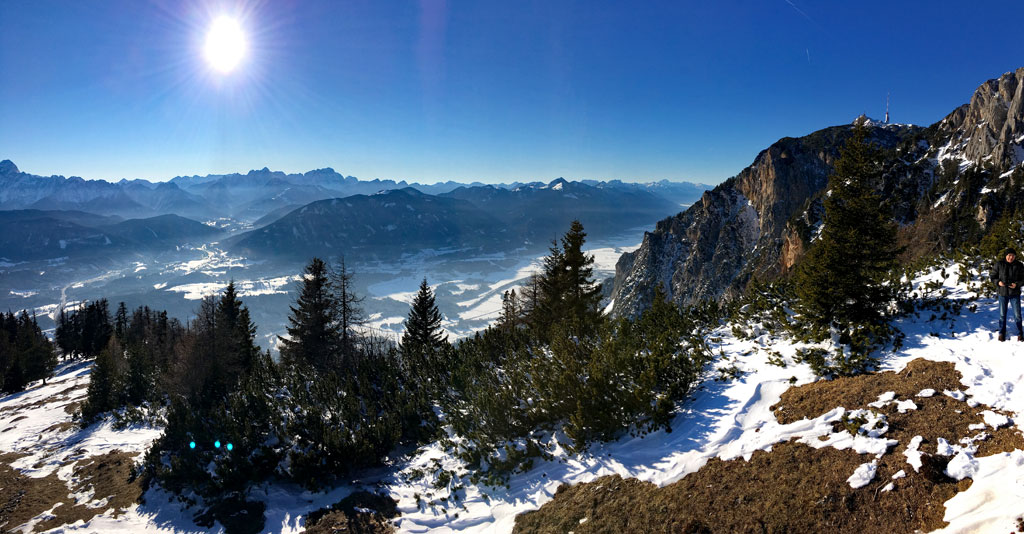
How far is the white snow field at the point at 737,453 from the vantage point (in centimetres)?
592

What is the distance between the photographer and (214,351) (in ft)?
76.1

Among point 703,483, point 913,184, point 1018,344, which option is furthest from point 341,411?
point 913,184

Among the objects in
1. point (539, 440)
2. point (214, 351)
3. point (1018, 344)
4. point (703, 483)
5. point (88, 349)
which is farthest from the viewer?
point (88, 349)

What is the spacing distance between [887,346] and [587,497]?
8.59m

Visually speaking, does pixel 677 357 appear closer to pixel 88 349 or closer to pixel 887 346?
pixel 887 346

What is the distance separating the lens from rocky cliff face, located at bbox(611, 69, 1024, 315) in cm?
5894

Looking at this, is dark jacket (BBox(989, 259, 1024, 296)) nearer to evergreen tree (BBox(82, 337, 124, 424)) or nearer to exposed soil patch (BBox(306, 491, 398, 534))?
exposed soil patch (BBox(306, 491, 398, 534))

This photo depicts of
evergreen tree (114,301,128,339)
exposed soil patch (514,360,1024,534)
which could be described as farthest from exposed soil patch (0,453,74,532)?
evergreen tree (114,301,128,339)

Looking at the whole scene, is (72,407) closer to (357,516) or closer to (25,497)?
(25,497)

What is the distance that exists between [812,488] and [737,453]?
5.86ft

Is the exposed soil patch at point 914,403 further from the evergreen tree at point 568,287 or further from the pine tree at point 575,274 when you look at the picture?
the pine tree at point 575,274

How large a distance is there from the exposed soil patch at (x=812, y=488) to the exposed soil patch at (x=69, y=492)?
15.3 m

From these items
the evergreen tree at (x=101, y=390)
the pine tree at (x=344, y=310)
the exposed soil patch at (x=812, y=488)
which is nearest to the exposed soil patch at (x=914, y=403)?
the exposed soil patch at (x=812, y=488)

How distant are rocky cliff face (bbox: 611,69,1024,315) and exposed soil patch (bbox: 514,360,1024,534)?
31.5 m
